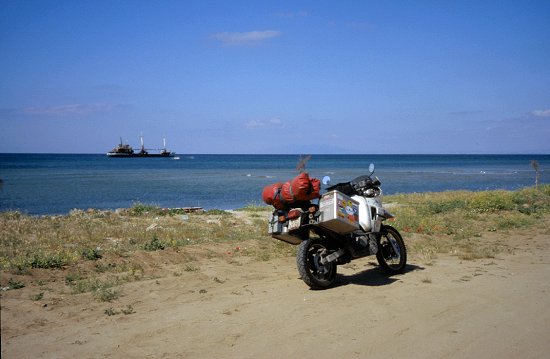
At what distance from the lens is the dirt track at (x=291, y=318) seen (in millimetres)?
5141

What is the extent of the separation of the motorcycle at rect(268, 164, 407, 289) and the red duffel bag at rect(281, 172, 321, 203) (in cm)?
24

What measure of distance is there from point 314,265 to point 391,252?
1.85 metres

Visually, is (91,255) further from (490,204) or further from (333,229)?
(490,204)

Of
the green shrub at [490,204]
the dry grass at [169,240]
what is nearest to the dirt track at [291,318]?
the dry grass at [169,240]

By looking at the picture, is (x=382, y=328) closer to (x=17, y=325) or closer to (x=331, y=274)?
(x=331, y=274)

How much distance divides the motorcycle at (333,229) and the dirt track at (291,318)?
37 cm

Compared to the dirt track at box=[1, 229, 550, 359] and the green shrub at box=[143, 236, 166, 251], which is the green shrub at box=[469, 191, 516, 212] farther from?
the green shrub at box=[143, 236, 166, 251]

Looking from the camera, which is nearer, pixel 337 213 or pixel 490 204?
pixel 337 213

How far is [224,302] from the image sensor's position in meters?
6.86

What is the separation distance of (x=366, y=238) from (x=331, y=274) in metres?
0.92

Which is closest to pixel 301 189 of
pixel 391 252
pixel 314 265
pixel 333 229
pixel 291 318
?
pixel 333 229

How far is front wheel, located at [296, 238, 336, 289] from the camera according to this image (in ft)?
24.5

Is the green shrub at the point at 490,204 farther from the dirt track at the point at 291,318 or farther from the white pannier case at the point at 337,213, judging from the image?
the white pannier case at the point at 337,213

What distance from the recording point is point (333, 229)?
781 cm
